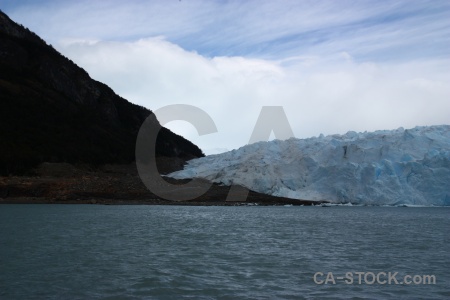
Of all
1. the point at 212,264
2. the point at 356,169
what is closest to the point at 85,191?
the point at 356,169

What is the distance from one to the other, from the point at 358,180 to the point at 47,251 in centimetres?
4184

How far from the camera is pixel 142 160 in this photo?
84062 mm

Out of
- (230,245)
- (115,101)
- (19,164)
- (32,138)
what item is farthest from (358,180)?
Result: (115,101)

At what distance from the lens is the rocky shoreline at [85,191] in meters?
52.5

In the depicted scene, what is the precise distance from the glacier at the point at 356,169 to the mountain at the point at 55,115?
22.1m

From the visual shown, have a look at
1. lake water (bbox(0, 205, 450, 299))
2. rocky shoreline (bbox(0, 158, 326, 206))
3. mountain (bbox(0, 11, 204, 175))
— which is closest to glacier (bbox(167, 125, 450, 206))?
rocky shoreline (bbox(0, 158, 326, 206))

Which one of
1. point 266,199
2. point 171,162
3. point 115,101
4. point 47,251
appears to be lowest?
point 47,251

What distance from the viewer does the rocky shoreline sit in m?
52.5

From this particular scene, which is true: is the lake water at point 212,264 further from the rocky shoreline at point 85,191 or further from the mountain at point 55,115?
the mountain at point 55,115

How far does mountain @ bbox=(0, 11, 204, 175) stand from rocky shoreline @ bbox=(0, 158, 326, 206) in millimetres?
2741

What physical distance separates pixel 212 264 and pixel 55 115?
69845mm

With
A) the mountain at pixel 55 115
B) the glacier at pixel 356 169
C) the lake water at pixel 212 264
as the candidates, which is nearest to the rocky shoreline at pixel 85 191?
the glacier at pixel 356 169

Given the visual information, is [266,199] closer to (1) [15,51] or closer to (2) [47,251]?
(2) [47,251]

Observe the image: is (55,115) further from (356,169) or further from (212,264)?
(212,264)
